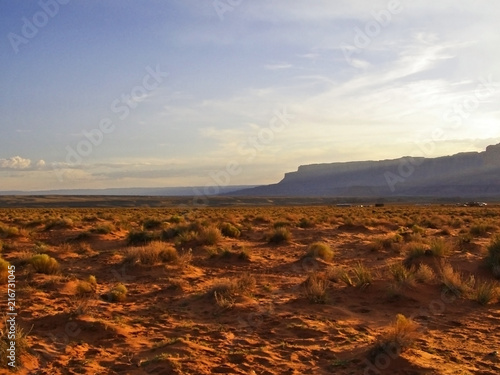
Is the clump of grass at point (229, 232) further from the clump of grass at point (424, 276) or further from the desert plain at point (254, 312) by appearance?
the clump of grass at point (424, 276)

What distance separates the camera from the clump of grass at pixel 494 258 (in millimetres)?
13750

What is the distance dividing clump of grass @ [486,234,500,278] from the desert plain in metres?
0.06

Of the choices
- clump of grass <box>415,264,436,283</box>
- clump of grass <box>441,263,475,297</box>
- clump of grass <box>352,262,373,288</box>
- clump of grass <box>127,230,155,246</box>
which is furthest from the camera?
clump of grass <box>127,230,155,246</box>

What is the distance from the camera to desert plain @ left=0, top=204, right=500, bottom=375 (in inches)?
287

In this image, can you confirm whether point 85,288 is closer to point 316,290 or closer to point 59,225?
point 316,290

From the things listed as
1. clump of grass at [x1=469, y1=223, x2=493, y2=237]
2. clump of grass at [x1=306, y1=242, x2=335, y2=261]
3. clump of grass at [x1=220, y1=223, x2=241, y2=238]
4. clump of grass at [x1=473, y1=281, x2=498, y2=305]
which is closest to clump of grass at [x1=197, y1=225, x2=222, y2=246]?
clump of grass at [x1=220, y1=223, x2=241, y2=238]

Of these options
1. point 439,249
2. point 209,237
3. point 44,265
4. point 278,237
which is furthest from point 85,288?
point 278,237

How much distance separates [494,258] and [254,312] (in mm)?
8503

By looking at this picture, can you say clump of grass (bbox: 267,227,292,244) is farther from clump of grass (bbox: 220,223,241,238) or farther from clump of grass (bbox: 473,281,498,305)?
clump of grass (bbox: 473,281,498,305)

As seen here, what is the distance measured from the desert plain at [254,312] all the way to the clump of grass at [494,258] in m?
0.06

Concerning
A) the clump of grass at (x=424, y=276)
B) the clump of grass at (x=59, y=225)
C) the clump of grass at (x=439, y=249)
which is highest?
the clump of grass at (x=59, y=225)

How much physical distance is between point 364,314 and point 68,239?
16262 mm

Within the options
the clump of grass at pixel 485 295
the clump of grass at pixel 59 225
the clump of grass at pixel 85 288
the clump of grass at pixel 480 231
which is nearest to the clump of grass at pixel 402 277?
the clump of grass at pixel 485 295

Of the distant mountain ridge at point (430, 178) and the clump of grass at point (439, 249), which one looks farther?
the distant mountain ridge at point (430, 178)
